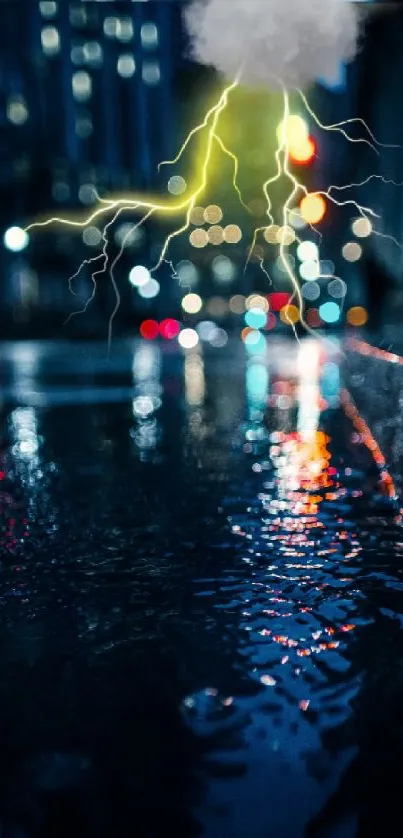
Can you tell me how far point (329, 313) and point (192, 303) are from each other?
25.6 metres

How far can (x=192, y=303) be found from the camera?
94188mm

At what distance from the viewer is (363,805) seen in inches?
105

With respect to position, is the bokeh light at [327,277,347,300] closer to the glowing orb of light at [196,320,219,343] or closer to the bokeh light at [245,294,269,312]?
the bokeh light at [245,294,269,312]

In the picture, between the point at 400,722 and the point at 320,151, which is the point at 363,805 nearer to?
the point at 400,722

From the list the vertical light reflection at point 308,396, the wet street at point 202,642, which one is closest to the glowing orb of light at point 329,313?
the vertical light reflection at point 308,396

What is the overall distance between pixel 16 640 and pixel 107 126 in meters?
121

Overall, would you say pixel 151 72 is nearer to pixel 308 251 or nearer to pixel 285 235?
pixel 308 251

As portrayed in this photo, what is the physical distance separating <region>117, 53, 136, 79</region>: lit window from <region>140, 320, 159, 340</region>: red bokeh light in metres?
70.5

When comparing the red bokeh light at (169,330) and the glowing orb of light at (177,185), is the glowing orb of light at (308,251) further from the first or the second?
the red bokeh light at (169,330)

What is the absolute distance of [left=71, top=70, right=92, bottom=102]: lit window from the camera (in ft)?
382

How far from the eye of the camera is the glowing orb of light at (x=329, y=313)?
224 ft

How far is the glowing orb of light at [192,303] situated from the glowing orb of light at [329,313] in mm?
17531

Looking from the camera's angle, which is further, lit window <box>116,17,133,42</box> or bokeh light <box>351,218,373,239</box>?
lit window <box>116,17,133,42</box>

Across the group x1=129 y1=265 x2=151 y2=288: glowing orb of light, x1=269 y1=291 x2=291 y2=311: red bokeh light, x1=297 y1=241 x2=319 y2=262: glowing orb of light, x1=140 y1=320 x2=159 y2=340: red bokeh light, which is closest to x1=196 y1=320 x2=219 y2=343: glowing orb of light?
x1=140 y1=320 x2=159 y2=340: red bokeh light
